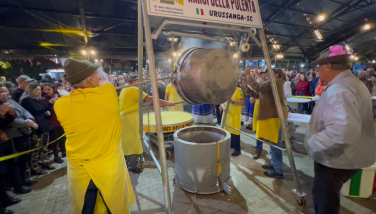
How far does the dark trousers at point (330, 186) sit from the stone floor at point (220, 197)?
0.86 m

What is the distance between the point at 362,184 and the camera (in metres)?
2.87

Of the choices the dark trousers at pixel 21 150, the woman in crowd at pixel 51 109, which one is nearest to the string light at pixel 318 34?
the woman in crowd at pixel 51 109

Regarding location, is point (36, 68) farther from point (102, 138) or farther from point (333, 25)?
point (333, 25)

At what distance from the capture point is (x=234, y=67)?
2223mm

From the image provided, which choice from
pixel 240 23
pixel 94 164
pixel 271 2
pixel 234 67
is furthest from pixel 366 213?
pixel 271 2

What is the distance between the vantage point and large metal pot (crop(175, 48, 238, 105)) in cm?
196

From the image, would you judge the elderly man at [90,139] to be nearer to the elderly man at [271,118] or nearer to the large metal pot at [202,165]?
the large metal pot at [202,165]

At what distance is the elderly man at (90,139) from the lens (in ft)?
5.62

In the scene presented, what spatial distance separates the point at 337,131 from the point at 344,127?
6 cm

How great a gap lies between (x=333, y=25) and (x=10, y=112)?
18.5 metres

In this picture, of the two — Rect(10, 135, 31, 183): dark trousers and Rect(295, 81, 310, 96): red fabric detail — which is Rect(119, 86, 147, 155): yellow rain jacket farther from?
Rect(295, 81, 310, 96): red fabric detail

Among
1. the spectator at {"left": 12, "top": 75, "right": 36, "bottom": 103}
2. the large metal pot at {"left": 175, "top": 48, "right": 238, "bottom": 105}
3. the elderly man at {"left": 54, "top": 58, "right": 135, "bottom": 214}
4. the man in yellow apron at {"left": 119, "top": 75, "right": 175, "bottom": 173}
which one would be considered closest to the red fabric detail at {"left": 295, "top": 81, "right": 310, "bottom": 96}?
the man in yellow apron at {"left": 119, "top": 75, "right": 175, "bottom": 173}

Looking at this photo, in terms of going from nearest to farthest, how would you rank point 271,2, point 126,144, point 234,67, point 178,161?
1. point 234,67
2. point 178,161
3. point 126,144
4. point 271,2

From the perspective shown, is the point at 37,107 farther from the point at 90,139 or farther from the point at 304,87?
the point at 304,87
